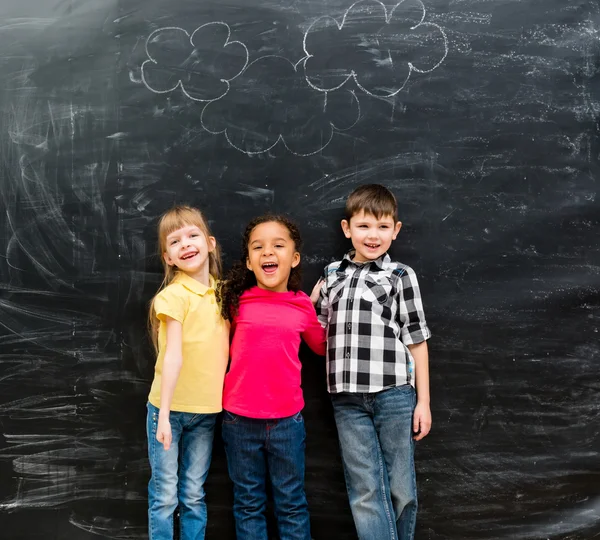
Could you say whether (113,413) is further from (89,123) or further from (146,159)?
(89,123)

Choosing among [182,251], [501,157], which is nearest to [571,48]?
[501,157]

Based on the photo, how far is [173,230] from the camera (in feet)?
5.47

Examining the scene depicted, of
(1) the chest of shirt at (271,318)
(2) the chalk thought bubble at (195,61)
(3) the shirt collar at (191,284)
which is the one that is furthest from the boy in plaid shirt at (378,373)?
(2) the chalk thought bubble at (195,61)

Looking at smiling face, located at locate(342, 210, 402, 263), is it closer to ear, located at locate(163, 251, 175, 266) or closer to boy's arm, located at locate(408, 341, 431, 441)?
boy's arm, located at locate(408, 341, 431, 441)

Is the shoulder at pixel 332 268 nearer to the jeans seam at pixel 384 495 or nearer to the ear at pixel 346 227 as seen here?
the ear at pixel 346 227

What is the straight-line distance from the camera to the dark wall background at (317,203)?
5.72 ft

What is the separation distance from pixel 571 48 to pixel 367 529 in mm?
1643

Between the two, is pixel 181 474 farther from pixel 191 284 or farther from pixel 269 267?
pixel 269 267

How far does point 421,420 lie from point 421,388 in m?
0.10

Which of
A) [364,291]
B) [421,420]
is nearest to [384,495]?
[421,420]

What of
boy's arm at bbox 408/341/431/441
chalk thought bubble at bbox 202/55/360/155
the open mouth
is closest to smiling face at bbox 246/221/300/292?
the open mouth

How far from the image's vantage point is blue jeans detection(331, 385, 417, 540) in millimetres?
1569

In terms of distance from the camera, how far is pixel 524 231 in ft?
5.75

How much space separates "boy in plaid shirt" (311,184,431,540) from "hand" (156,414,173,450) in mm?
491
